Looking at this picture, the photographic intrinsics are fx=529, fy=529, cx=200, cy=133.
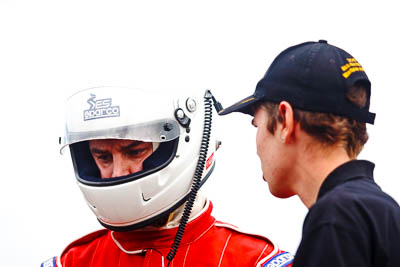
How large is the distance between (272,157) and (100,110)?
0.67 metres

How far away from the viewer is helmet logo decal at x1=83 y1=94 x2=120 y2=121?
1.80 m

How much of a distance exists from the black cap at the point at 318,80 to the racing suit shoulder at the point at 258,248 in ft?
2.04

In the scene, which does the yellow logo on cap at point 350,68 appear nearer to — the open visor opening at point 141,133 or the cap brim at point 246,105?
the cap brim at point 246,105

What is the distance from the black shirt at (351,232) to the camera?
104 cm

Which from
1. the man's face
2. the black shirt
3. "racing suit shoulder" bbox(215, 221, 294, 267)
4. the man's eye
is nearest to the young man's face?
the black shirt

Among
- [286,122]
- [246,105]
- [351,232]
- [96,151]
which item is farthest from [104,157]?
[351,232]

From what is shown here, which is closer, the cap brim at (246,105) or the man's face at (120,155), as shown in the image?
the cap brim at (246,105)

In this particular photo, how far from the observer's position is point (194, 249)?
1.85 metres

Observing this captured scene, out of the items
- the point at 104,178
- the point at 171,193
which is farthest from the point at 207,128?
the point at 104,178

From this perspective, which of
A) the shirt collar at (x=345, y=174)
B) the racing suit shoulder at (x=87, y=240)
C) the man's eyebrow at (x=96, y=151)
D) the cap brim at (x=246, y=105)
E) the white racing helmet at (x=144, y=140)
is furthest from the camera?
the racing suit shoulder at (x=87, y=240)

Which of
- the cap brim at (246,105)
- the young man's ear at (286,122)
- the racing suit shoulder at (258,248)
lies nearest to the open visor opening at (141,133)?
the cap brim at (246,105)

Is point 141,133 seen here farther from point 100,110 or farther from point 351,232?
point 351,232

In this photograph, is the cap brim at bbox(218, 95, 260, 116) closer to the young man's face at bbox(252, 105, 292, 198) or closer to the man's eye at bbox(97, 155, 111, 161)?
the young man's face at bbox(252, 105, 292, 198)

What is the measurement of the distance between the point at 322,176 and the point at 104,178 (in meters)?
0.81
